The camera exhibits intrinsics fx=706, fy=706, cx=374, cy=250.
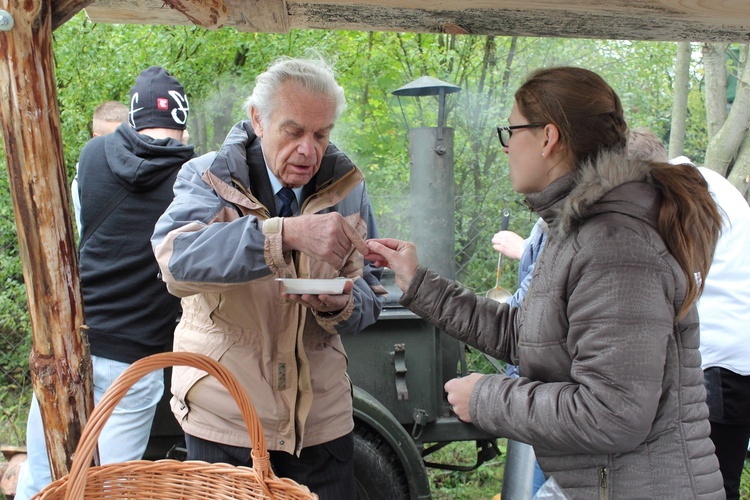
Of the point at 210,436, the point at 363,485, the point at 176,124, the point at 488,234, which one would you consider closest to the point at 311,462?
the point at 210,436

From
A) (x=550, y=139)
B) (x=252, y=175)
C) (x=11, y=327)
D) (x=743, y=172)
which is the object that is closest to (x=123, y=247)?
(x=252, y=175)

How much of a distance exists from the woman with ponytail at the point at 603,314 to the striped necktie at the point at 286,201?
78cm

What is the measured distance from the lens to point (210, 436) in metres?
2.09

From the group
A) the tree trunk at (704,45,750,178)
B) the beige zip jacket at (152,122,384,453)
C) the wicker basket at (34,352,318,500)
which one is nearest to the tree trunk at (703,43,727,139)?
the tree trunk at (704,45,750,178)

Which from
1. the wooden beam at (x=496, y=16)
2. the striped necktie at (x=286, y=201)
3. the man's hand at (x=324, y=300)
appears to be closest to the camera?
the wooden beam at (x=496, y=16)

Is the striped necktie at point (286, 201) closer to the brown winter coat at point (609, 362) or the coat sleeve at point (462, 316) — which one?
the coat sleeve at point (462, 316)

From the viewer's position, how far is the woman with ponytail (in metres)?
1.57

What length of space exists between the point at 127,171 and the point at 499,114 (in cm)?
574

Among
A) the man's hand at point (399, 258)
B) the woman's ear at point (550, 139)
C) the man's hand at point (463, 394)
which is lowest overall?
the man's hand at point (463, 394)

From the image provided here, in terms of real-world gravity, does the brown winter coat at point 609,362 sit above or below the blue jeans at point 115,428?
above

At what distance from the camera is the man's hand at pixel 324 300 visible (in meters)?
2.00

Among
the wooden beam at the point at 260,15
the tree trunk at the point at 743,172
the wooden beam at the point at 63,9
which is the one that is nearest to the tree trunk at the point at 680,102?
the tree trunk at the point at 743,172

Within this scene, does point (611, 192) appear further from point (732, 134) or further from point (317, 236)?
point (732, 134)

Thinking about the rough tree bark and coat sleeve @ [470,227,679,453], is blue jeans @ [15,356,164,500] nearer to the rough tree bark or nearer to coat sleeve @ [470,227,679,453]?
coat sleeve @ [470,227,679,453]
